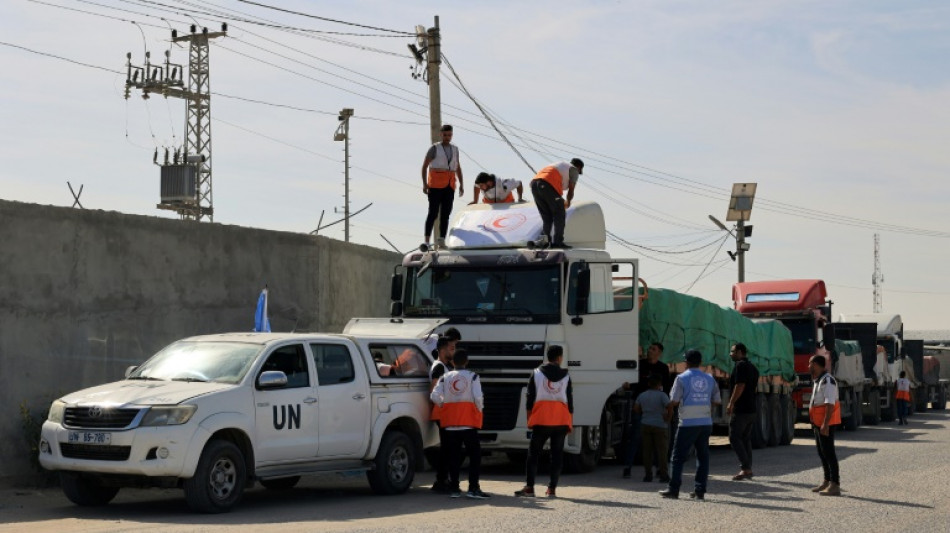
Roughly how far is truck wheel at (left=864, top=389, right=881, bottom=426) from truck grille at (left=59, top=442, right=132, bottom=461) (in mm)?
31835

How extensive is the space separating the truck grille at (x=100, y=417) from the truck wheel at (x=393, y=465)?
328 centimetres

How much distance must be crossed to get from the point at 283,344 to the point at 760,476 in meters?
8.25

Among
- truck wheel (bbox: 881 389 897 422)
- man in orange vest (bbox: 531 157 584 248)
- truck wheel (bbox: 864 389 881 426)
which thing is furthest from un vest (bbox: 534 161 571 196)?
truck wheel (bbox: 881 389 897 422)

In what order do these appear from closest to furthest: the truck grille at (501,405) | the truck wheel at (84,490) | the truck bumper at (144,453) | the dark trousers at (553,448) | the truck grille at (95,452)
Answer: the truck bumper at (144,453)
the truck grille at (95,452)
the truck wheel at (84,490)
the dark trousers at (553,448)
the truck grille at (501,405)

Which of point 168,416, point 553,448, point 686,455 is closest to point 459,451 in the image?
point 553,448

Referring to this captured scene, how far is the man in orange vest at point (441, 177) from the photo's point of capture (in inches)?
818

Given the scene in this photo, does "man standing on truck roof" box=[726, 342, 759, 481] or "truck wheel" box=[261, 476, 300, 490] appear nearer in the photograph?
"truck wheel" box=[261, 476, 300, 490]

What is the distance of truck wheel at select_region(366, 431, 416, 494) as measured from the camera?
49.8 ft

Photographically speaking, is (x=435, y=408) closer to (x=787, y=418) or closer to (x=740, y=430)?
(x=740, y=430)

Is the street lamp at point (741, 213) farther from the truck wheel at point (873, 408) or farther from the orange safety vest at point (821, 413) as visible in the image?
the orange safety vest at point (821, 413)

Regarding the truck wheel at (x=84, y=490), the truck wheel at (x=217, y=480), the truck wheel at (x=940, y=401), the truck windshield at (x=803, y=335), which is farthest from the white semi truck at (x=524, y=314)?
the truck wheel at (x=940, y=401)

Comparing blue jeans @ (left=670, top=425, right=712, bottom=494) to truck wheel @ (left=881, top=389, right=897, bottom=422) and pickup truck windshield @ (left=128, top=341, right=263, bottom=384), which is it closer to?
pickup truck windshield @ (left=128, top=341, right=263, bottom=384)

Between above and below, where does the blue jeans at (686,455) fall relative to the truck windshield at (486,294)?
below

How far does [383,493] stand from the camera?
15352 mm
